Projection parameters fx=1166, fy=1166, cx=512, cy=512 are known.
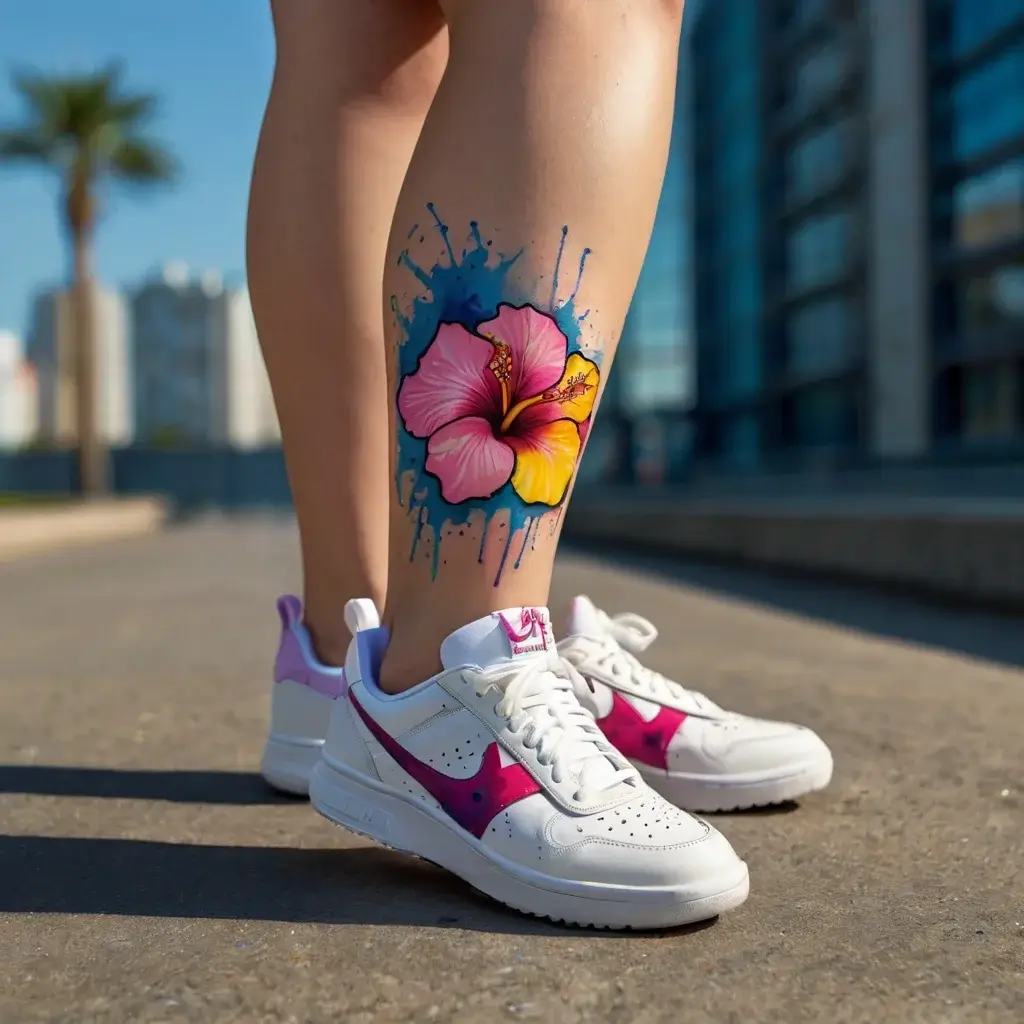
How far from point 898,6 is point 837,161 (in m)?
5.08

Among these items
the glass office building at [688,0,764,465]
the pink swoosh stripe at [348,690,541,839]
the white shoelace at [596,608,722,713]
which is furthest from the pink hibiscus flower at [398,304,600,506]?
the glass office building at [688,0,764,465]

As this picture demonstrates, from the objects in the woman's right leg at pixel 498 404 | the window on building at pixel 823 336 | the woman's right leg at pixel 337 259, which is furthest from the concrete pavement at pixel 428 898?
the window on building at pixel 823 336

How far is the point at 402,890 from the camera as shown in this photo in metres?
1.14

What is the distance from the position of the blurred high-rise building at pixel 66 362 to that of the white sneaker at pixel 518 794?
70.7 metres

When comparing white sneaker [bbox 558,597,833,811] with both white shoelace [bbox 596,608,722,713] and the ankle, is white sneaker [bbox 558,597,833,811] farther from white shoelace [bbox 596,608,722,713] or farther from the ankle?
the ankle

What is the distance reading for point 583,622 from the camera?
4.87ft

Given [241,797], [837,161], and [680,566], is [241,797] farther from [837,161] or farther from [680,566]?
[837,161]

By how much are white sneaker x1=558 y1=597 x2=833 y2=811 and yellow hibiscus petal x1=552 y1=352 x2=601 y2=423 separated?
36 centimetres

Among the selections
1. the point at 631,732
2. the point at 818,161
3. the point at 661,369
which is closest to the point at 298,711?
the point at 631,732

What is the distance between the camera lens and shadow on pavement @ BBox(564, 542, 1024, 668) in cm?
363

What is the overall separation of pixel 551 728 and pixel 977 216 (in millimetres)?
34560

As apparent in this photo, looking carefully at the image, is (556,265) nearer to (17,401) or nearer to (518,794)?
(518,794)

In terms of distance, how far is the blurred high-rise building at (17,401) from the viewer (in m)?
63.8

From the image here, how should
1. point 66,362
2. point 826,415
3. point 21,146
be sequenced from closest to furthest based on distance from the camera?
point 21,146 → point 826,415 → point 66,362
